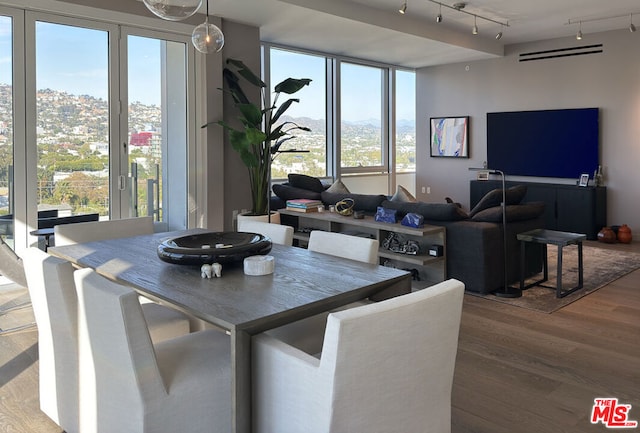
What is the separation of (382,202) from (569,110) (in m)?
4.33

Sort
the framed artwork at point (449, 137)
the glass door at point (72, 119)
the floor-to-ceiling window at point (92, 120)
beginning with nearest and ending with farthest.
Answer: the floor-to-ceiling window at point (92, 120), the glass door at point (72, 119), the framed artwork at point (449, 137)

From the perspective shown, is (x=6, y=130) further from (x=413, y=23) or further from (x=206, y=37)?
(x=413, y=23)

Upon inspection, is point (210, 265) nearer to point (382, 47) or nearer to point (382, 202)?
point (382, 202)

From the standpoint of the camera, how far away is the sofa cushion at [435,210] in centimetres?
458

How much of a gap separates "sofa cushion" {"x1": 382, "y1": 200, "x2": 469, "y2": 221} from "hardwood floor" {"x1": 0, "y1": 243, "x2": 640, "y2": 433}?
0.75m

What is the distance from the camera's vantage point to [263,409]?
180 cm

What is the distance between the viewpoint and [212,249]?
2326 millimetres

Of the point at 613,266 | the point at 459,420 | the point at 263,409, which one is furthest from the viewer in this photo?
the point at 613,266

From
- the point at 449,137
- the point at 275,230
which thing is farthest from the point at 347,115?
the point at 275,230

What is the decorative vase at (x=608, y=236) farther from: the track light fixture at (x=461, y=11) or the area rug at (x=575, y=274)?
the track light fixture at (x=461, y=11)

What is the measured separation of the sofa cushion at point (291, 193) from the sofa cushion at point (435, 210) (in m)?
1.32

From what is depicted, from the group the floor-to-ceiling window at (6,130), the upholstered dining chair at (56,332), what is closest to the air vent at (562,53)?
the floor-to-ceiling window at (6,130)

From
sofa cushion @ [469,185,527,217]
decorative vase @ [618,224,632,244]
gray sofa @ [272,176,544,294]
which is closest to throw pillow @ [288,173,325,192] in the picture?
gray sofa @ [272,176,544,294]

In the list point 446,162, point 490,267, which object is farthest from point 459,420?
point 446,162
